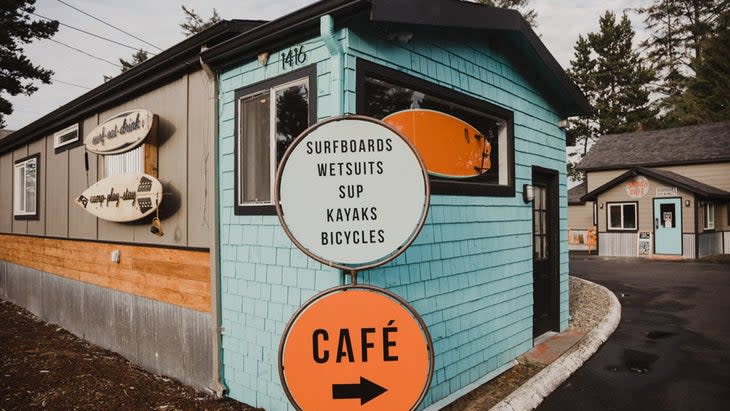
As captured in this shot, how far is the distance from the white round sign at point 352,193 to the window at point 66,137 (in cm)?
713

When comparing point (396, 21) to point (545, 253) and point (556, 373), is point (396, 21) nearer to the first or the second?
point (556, 373)

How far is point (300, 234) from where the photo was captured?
2176 millimetres

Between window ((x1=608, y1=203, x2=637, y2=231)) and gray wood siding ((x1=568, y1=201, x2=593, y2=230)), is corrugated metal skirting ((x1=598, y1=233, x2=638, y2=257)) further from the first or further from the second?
gray wood siding ((x1=568, y1=201, x2=593, y2=230))

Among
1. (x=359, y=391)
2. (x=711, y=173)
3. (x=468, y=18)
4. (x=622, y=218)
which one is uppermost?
(x=468, y=18)

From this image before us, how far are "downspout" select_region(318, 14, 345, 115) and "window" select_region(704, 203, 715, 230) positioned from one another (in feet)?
68.7

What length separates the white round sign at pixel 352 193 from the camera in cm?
216

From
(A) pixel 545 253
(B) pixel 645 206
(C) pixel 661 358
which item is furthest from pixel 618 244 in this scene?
(C) pixel 661 358

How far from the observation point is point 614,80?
37312 mm

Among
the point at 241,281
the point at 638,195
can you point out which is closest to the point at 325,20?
the point at 241,281

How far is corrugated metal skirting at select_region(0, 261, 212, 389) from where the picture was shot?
489cm

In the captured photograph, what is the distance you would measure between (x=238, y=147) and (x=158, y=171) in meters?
1.80

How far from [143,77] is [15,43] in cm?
1640

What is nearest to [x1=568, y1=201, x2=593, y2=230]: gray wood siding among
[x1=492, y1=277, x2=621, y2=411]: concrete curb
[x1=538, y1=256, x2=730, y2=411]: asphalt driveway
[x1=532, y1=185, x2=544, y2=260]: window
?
[x1=538, y1=256, x2=730, y2=411]: asphalt driveway

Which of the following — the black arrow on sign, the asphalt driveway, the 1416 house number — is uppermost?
the 1416 house number
